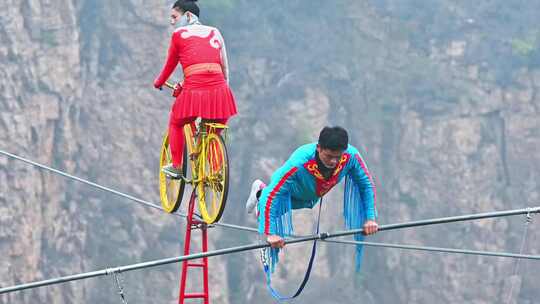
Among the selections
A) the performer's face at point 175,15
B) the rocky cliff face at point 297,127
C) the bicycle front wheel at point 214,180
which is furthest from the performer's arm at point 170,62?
the rocky cliff face at point 297,127

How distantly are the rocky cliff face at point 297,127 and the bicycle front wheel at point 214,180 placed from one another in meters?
21.4

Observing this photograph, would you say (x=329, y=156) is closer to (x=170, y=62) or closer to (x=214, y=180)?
(x=214, y=180)

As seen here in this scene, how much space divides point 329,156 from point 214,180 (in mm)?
2050

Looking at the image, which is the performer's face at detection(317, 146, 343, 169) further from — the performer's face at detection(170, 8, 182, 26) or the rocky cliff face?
the rocky cliff face

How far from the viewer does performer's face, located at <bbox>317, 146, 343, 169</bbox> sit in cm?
822

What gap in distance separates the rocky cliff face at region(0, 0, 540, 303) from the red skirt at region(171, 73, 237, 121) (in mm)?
21604

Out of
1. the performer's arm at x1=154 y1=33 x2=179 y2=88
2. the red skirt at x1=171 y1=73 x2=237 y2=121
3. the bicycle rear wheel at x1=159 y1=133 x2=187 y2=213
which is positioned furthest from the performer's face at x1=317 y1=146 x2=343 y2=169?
the bicycle rear wheel at x1=159 y1=133 x2=187 y2=213

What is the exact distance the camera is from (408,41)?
3962 cm

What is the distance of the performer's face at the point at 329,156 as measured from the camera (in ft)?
27.0

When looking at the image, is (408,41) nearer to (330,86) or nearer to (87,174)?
(330,86)

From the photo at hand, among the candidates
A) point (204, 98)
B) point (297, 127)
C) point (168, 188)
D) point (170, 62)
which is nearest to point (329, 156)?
point (204, 98)

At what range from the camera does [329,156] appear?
8.27 metres

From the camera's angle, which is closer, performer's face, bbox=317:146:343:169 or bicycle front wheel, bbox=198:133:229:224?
performer's face, bbox=317:146:343:169

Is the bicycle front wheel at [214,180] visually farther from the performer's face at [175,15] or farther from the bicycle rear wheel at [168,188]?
the performer's face at [175,15]
